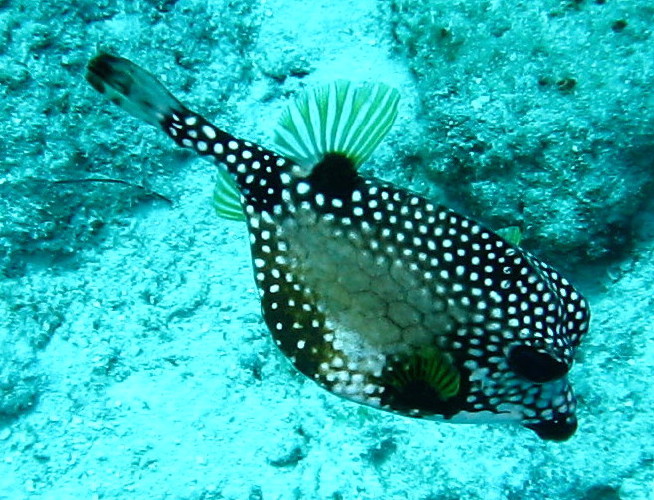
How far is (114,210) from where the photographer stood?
355 cm

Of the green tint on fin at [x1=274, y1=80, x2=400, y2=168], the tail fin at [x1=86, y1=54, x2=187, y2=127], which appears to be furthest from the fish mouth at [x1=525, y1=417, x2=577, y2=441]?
the tail fin at [x1=86, y1=54, x2=187, y2=127]

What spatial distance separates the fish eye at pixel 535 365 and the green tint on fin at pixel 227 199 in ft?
4.14

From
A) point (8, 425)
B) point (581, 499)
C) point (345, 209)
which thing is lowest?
point (8, 425)

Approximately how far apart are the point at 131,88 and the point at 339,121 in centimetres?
83

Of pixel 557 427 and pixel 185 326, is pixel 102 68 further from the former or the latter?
pixel 557 427

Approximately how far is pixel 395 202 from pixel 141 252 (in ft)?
6.81

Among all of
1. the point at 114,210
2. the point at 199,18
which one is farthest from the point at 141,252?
the point at 199,18

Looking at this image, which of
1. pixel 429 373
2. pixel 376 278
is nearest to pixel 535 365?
pixel 429 373

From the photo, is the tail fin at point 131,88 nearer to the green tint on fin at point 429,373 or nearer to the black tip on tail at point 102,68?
the black tip on tail at point 102,68

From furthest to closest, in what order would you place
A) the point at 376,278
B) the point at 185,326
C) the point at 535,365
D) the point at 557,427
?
the point at 185,326 < the point at 557,427 < the point at 376,278 < the point at 535,365

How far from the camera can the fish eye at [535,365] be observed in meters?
1.98

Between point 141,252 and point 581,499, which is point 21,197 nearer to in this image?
point 141,252

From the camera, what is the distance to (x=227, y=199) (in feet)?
8.05

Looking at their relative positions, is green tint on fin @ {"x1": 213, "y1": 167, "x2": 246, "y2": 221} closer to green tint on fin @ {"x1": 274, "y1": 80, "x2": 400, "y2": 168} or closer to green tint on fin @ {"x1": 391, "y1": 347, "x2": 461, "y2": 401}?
green tint on fin @ {"x1": 274, "y1": 80, "x2": 400, "y2": 168}
